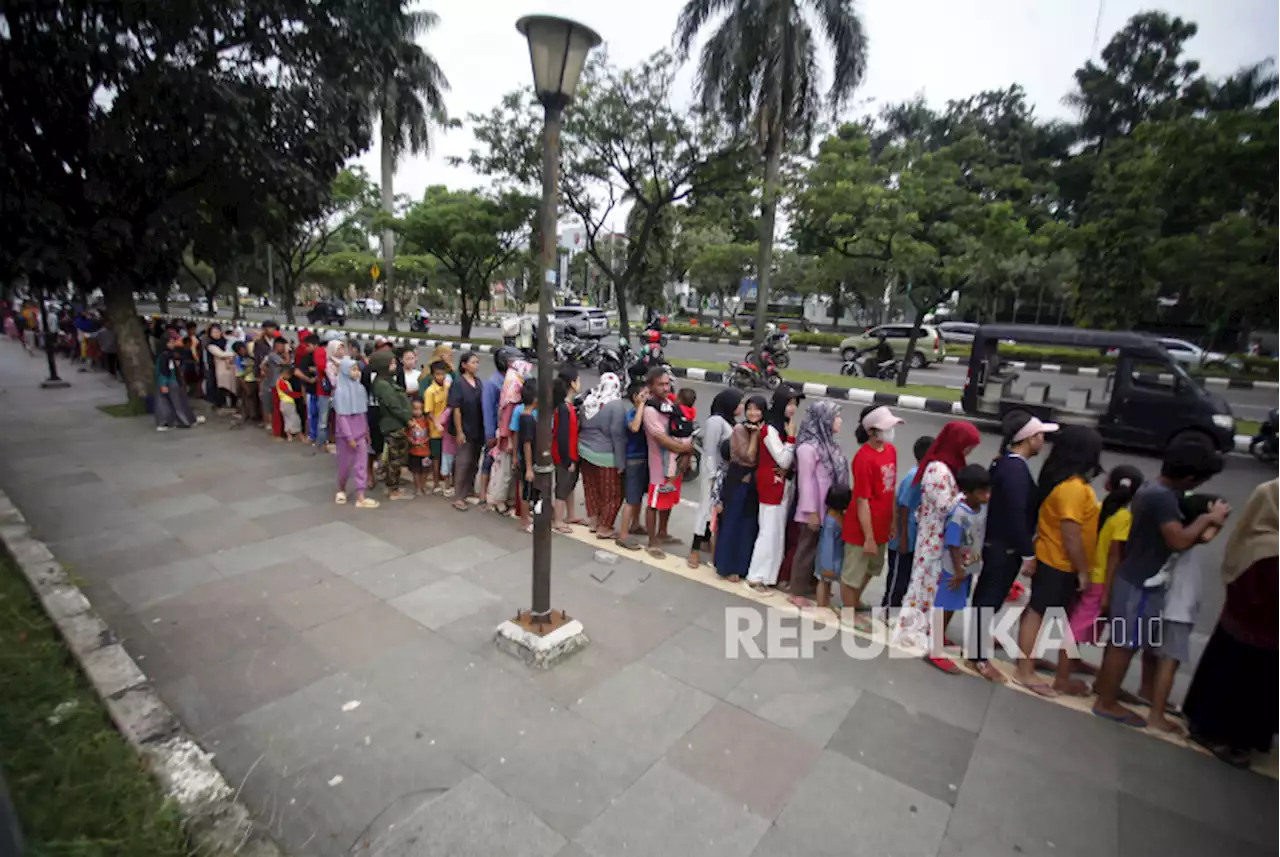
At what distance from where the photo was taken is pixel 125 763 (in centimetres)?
277

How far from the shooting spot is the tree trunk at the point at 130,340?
10.3 m

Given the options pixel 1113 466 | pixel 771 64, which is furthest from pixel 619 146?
pixel 1113 466

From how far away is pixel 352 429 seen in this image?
6.04 meters

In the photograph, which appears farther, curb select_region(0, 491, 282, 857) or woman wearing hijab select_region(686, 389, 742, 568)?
woman wearing hijab select_region(686, 389, 742, 568)

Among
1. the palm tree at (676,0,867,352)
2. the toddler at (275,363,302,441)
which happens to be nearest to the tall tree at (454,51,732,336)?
the palm tree at (676,0,867,352)

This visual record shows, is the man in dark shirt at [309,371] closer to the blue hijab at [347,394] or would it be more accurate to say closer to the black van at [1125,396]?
the blue hijab at [347,394]

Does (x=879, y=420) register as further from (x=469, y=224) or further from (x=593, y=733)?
(x=469, y=224)

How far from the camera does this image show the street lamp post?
3055 mm

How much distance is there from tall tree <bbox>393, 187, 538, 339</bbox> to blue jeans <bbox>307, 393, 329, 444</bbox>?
1369 centimetres

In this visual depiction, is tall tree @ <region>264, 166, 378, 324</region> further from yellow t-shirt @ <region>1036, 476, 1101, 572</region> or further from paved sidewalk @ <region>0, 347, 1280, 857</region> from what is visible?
yellow t-shirt @ <region>1036, 476, 1101, 572</region>

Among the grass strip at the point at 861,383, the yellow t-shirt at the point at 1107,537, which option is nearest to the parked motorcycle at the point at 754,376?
the grass strip at the point at 861,383

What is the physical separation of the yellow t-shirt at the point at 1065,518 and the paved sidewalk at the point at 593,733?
2.77 ft

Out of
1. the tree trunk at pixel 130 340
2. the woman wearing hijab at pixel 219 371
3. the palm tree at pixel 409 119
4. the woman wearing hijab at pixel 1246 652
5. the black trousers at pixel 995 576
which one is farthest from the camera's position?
the palm tree at pixel 409 119

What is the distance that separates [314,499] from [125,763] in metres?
3.94
